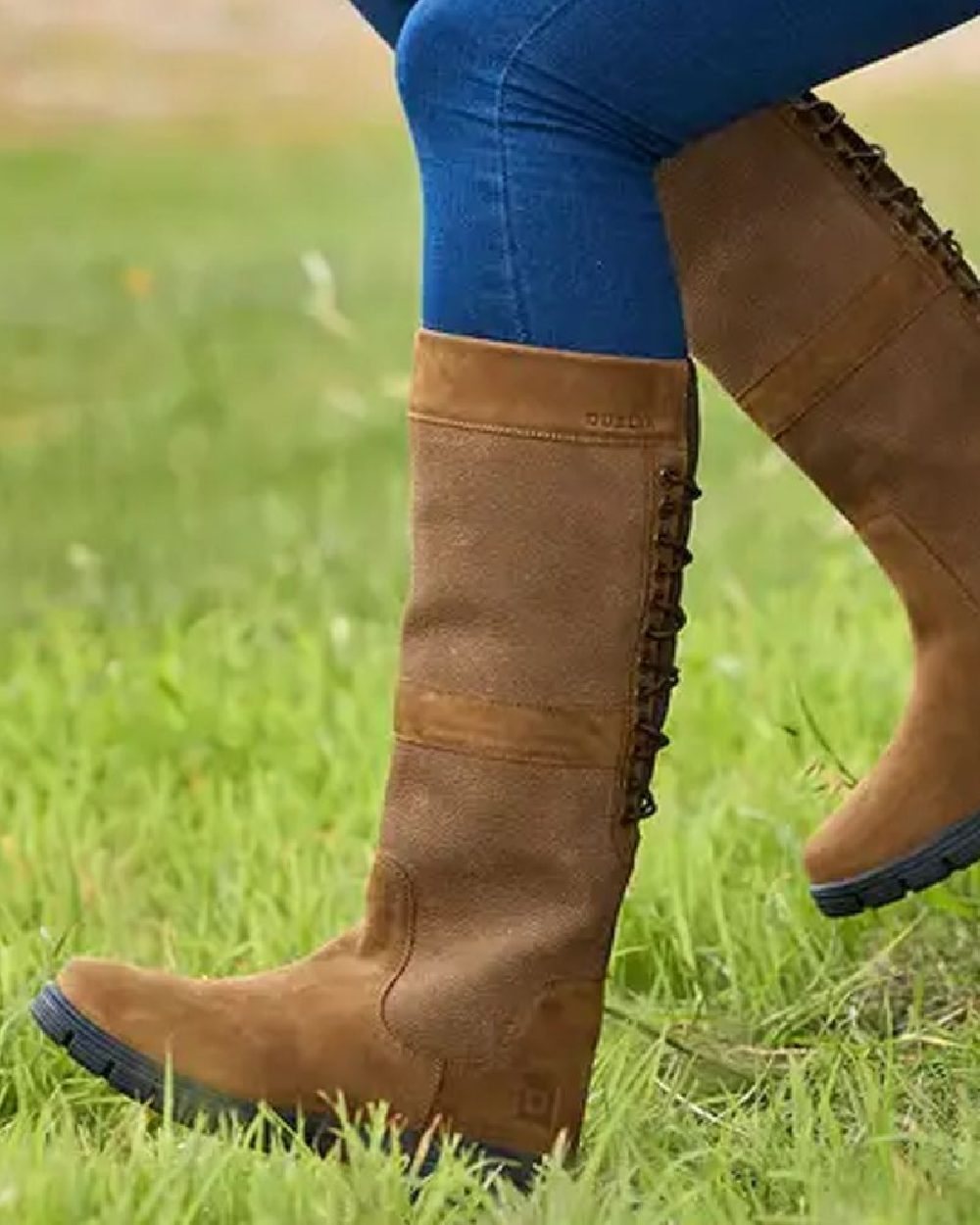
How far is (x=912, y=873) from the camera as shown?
1.92 m

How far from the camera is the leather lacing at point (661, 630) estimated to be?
1.62 meters

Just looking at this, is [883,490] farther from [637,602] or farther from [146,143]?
[146,143]

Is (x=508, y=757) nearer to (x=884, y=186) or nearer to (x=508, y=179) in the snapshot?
(x=508, y=179)

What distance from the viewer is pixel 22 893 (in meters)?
2.47

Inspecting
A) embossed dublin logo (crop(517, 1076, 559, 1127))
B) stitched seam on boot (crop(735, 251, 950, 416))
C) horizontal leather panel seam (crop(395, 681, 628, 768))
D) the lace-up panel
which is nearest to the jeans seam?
the lace-up panel

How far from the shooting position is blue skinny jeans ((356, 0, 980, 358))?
155 cm

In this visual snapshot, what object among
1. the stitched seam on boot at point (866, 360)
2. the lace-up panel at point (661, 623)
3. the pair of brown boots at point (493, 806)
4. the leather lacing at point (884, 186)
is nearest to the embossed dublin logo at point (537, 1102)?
the pair of brown boots at point (493, 806)

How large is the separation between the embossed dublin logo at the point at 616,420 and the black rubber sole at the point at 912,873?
18.6 inches

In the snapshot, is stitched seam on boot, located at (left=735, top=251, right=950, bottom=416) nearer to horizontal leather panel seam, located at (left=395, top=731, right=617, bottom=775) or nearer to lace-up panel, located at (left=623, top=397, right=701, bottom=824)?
lace-up panel, located at (left=623, top=397, right=701, bottom=824)

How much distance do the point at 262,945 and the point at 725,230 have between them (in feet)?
2.54

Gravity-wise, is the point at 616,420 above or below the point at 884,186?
below

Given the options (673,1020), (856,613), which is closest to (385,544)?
(856,613)

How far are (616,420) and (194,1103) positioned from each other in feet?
1.61

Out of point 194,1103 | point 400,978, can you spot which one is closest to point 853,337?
Answer: point 400,978
